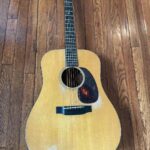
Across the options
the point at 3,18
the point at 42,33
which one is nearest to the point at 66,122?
the point at 42,33

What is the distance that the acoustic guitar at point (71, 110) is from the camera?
1082mm

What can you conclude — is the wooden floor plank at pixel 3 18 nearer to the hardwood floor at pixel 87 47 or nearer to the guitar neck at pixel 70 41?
the hardwood floor at pixel 87 47

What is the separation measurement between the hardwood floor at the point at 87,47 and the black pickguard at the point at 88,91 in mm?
252

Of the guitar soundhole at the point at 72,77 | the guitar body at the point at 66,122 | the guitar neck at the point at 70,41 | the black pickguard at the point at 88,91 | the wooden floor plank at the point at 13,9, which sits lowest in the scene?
the guitar body at the point at 66,122

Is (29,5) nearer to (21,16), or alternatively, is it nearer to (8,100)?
(21,16)

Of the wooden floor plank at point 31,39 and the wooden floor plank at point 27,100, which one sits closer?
the wooden floor plank at point 27,100

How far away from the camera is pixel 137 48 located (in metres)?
1.55

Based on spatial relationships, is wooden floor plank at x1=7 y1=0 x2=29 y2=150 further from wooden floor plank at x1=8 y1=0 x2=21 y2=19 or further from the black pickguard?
the black pickguard

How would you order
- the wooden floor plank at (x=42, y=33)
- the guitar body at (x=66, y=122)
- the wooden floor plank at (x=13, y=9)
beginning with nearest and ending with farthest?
the guitar body at (x=66, y=122) → the wooden floor plank at (x=42, y=33) → the wooden floor plank at (x=13, y=9)

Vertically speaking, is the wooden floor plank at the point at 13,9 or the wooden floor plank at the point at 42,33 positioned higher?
the wooden floor plank at the point at 13,9

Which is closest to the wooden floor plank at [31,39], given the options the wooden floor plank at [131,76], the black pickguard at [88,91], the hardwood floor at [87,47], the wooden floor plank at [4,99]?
the hardwood floor at [87,47]

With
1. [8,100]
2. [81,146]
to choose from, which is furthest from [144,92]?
[8,100]

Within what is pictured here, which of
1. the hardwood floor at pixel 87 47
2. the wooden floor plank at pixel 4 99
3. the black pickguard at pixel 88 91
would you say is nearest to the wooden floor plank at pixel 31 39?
the hardwood floor at pixel 87 47

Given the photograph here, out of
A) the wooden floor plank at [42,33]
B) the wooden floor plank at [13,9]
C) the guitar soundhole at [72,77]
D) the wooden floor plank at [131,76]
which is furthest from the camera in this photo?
the wooden floor plank at [13,9]
